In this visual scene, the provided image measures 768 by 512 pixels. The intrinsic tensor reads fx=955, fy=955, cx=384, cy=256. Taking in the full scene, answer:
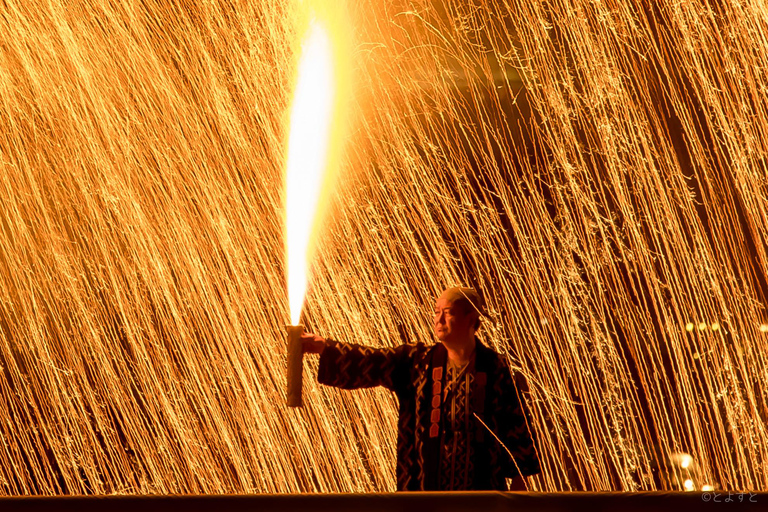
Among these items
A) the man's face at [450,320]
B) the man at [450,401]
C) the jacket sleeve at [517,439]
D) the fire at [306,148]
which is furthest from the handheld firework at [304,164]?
the jacket sleeve at [517,439]

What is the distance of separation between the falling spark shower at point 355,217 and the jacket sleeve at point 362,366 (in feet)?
4.12

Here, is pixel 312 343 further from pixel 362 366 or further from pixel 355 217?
pixel 355 217

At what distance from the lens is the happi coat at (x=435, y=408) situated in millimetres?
2584

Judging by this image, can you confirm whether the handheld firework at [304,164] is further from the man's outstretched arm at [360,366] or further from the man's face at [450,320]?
the man's face at [450,320]

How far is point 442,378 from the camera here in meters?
2.65

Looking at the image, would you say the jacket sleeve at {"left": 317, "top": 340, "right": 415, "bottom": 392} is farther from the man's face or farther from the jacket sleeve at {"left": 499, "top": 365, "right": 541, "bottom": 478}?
the jacket sleeve at {"left": 499, "top": 365, "right": 541, "bottom": 478}

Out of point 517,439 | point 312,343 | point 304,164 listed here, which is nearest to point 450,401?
point 517,439

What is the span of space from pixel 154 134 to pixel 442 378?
216 cm

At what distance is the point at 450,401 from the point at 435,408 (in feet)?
0.15

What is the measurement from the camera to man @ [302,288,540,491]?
2584 millimetres

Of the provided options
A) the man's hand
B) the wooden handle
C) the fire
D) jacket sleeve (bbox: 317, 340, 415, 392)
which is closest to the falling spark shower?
the fire

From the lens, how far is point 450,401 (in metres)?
2.62

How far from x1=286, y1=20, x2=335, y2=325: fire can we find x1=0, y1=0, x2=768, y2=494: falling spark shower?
17 centimetres

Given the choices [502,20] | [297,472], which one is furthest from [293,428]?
[502,20]
